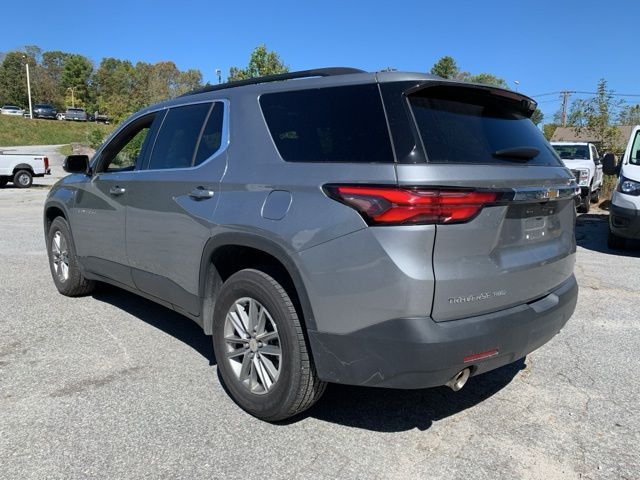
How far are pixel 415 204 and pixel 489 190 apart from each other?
0.41 m

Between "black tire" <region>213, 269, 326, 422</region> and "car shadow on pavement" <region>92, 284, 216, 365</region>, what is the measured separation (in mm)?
1013

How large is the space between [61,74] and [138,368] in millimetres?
98228

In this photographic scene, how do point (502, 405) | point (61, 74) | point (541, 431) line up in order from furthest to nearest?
point (61, 74) → point (502, 405) → point (541, 431)

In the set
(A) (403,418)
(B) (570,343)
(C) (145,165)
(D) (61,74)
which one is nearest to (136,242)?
(C) (145,165)

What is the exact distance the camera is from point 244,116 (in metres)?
3.40

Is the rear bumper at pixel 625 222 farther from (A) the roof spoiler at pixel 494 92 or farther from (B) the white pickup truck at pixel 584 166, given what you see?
(A) the roof spoiler at pixel 494 92

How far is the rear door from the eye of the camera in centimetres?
249

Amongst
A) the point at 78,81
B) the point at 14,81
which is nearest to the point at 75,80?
the point at 78,81

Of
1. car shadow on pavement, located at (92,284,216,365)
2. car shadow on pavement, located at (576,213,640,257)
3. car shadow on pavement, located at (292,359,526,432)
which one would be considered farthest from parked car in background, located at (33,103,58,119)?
car shadow on pavement, located at (292,359,526,432)

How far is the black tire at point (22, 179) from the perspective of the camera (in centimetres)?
2181

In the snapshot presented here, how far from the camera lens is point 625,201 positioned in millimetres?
8188

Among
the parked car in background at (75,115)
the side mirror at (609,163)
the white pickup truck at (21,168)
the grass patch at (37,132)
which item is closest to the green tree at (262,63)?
the white pickup truck at (21,168)

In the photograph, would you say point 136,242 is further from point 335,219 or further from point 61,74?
point 61,74

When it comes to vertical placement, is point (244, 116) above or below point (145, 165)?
above
